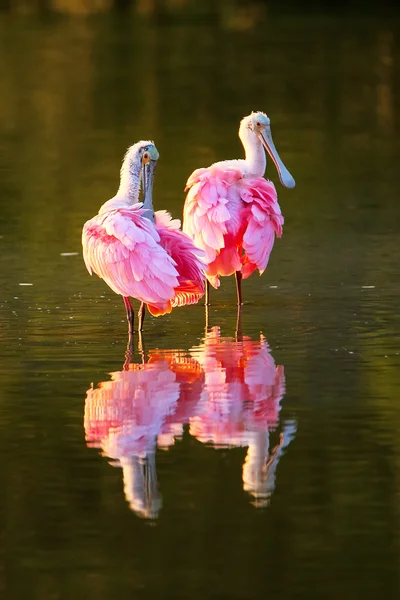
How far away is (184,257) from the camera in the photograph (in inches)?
444

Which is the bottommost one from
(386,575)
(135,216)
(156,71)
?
(386,575)

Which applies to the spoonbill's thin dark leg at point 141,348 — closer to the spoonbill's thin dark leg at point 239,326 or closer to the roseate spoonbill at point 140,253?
the roseate spoonbill at point 140,253

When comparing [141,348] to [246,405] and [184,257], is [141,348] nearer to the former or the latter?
[184,257]

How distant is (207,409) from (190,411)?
8 cm

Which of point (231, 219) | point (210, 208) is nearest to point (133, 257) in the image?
point (210, 208)

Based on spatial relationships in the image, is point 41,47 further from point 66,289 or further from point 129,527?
point 129,527

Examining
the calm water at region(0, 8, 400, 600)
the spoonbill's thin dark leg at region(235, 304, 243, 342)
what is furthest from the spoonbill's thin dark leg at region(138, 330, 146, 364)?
the spoonbill's thin dark leg at region(235, 304, 243, 342)

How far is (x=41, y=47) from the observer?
4566cm

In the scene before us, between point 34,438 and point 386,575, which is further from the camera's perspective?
point 34,438

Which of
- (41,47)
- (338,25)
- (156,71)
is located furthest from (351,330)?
(338,25)

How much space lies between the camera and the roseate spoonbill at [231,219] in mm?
12328

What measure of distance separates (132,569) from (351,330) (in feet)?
15.9

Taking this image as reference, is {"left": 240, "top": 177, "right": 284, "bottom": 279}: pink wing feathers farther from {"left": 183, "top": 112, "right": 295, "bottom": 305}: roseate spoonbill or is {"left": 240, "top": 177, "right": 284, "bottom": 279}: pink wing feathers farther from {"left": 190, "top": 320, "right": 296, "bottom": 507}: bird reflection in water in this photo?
{"left": 190, "top": 320, "right": 296, "bottom": 507}: bird reflection in water

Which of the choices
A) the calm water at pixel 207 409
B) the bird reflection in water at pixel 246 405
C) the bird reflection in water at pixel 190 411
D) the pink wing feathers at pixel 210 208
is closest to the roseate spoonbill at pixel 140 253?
the calm water at pixel 207 409
